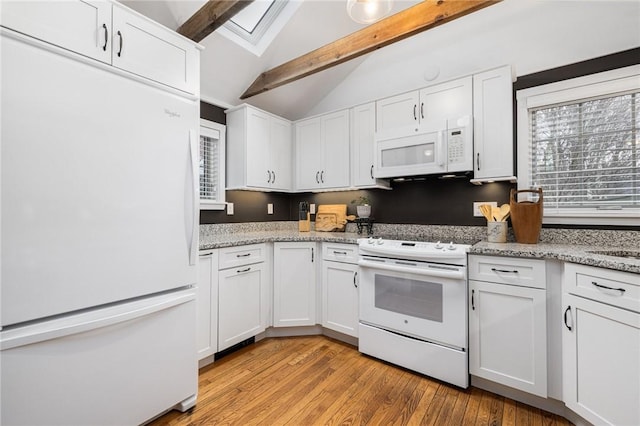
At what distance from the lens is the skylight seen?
2.55 meters

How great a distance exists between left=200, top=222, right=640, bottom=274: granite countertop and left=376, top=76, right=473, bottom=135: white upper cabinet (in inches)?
38.9

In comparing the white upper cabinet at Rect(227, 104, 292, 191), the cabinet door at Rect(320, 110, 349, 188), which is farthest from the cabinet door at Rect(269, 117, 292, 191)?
the cabinet door at Rect(320, 110, 349, 188)

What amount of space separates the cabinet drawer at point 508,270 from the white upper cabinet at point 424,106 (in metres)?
1.17

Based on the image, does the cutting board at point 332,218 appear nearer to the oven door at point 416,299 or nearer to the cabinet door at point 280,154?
the cabinet door at point 280,154

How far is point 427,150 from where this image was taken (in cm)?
245

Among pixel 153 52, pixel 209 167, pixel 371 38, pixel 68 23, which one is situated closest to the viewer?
pixel 68 23

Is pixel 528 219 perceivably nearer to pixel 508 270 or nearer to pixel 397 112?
pixel 508 270

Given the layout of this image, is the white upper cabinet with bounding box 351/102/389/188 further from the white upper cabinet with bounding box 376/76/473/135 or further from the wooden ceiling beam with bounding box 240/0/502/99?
the wooden ceiling beam with bounding box 240/0/502/99

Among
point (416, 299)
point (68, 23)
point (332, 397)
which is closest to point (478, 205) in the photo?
point (416, 299)

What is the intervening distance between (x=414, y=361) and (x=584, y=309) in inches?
43.1

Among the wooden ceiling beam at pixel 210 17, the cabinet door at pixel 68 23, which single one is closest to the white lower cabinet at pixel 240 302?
the cabinet door at pixel 68 23

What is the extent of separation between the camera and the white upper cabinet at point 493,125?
7.20 ft

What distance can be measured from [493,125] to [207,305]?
2.61 metres

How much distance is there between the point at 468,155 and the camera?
7.49 feet
